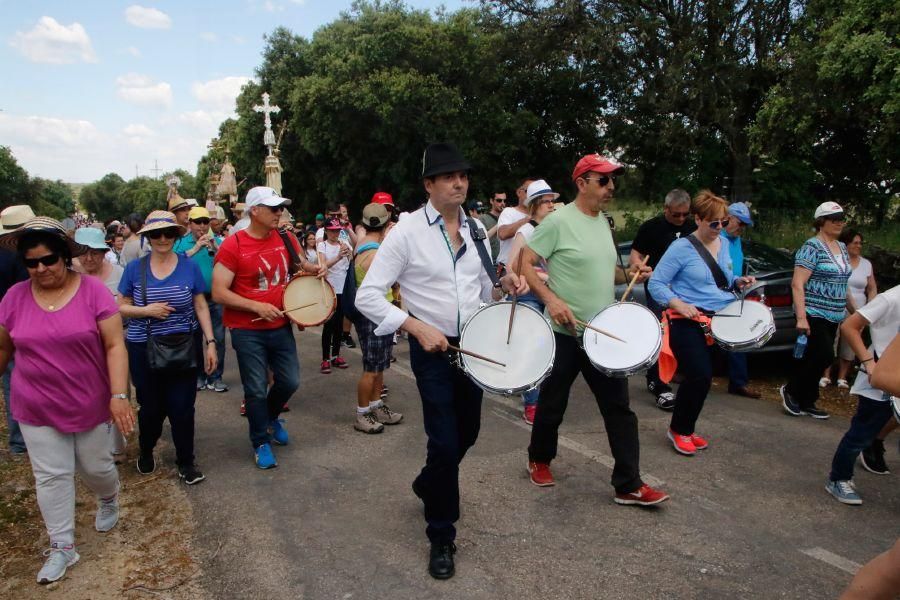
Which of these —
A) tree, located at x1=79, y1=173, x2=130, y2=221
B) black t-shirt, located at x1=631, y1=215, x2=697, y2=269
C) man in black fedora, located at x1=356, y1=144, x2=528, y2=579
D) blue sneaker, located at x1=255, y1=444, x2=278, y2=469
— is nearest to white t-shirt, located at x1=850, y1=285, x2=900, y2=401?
man in black fedora, located at x1=356, y1=144, x2=528, y2=579

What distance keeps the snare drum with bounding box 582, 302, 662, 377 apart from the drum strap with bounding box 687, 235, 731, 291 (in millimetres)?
1351

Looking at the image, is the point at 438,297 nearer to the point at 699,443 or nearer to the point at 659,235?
the point at 699,443

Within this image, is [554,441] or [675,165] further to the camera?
[675,165]

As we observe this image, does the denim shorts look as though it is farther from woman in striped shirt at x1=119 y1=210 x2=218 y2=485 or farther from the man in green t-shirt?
the man in green t-shirt

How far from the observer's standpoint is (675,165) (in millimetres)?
21438

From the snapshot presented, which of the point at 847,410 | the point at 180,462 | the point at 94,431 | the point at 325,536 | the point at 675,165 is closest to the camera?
the point at 94,431

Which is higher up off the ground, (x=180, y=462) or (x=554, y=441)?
(x=554, y=441)

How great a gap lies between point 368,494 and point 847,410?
15.6 ft

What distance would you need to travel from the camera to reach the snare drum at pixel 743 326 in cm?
526

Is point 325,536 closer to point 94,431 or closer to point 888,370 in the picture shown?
point 94,431

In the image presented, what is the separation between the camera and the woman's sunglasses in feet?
15.3

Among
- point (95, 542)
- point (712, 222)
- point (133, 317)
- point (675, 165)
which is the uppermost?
point (675, 165)

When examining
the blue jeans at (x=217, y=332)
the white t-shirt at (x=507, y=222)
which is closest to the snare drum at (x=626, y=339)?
the white t-shirt at (x=507, y=222)

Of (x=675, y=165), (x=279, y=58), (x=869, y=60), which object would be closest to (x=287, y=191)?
(x=279, y=58)
